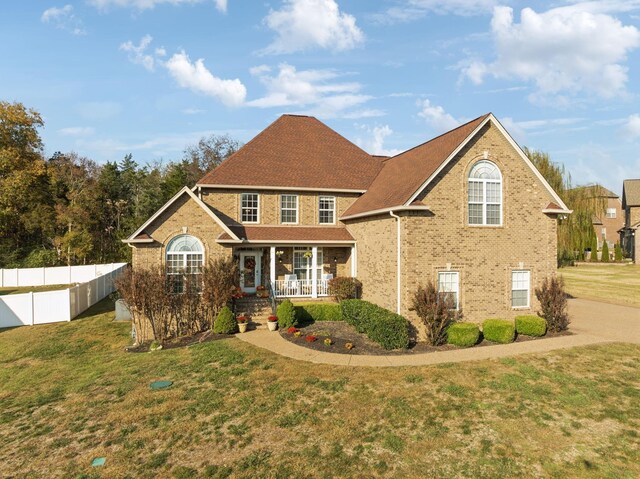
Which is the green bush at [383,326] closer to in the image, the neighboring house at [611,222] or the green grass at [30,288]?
the green grass at [30,288]

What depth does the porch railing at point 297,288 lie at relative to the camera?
20.8 m

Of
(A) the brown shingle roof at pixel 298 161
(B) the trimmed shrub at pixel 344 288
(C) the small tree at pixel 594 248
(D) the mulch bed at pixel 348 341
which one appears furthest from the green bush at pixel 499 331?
(C) the small tree at pixel 594 248

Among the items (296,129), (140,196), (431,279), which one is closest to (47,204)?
(140,196)

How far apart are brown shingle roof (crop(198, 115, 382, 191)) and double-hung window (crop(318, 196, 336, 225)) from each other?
82 cm

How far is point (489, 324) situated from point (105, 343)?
55.7ft

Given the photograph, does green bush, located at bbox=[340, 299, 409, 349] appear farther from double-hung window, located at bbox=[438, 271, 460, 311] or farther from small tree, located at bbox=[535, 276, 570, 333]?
small tree, located at bbox=[535, 276, 570, 333]

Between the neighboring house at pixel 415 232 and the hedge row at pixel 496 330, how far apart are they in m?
1.16

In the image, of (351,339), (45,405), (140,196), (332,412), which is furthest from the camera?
(140,196)

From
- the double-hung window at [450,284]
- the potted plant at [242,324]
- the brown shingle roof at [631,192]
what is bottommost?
the potted plant at [242,324]

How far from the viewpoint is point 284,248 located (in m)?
21.9

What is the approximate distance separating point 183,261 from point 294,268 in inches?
262

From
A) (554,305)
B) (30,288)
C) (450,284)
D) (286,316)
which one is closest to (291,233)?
(286,316)

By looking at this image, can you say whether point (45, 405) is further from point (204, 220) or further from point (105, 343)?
point (204, 220)

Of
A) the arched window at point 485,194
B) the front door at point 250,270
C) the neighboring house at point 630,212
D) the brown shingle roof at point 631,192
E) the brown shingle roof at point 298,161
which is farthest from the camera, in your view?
the brown shingle roof at point 631,192
